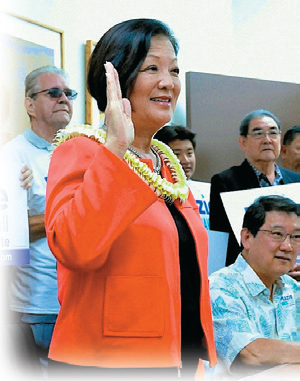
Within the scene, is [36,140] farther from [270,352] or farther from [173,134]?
[270,352]

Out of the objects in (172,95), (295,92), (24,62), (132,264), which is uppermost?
(295,92)

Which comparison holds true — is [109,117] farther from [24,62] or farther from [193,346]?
[24,62]

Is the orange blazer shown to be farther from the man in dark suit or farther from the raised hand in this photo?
the man in dark suit

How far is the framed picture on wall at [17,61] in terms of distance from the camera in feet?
8.14

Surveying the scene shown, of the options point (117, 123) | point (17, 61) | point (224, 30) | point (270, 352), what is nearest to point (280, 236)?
point (270, 352)

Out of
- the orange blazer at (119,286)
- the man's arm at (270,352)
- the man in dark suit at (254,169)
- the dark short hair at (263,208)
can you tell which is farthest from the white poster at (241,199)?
the orange blazer at (119,286)

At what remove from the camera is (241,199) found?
2.30 meters

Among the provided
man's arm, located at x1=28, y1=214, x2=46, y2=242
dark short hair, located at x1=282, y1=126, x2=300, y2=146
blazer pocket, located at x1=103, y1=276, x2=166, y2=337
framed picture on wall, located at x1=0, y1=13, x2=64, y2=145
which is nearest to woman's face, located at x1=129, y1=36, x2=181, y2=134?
blazer pocket, located at x1=103, y1=276, x2=166, y2=337

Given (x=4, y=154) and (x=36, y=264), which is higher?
(x=4, y=154)

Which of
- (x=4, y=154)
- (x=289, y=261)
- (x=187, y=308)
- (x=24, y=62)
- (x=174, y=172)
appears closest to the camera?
(x=187, y=308)

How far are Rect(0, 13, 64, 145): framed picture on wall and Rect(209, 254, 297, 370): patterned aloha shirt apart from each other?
109 cm

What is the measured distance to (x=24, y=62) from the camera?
8.48ft

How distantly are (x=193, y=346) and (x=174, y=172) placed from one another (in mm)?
408

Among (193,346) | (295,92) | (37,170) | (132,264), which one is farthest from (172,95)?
(295,92)
